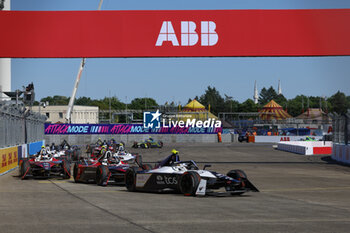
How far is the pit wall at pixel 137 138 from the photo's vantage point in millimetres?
68250

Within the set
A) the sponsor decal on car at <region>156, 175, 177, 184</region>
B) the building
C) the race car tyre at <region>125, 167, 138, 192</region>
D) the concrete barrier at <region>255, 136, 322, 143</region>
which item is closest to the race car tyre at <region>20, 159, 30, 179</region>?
the race car tyre at <region>125, 167, 138, 192</region>

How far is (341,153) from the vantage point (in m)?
34.3

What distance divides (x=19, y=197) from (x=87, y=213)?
14.2ft

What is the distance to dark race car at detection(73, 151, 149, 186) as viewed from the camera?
18156mm

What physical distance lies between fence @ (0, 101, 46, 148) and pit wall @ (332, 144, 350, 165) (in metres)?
18.3

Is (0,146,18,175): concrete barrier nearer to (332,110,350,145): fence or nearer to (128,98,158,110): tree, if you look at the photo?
(332,110,350,145): fence

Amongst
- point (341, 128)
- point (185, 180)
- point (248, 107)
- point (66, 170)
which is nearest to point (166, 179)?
point (185, 180)

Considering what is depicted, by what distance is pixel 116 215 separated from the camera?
10297 mm

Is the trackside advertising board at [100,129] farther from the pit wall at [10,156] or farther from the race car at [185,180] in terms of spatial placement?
the race car at [185,180]

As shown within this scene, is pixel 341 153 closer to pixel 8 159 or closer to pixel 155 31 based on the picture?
pixel 155 31

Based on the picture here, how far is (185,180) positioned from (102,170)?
451cm

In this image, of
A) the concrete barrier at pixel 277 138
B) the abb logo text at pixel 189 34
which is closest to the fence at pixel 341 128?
the abb logo text at pixel 189 34

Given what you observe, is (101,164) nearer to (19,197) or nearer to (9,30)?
(19,197)

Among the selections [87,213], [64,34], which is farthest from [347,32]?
[87,213]
